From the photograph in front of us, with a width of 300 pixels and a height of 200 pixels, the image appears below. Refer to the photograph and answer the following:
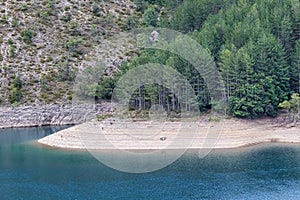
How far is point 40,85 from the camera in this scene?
117438 mm

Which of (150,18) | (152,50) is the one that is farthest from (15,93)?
(150,18)

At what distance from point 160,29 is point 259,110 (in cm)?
5418

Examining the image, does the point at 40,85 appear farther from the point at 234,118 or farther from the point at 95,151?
the point at 234,118

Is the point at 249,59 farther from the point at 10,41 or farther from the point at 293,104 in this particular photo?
the point at 10,41

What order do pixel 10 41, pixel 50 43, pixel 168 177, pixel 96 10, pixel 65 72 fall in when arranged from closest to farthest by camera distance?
1. pixel 168 177
2. pixel 65 72
3. pixel 10 41
4. pixel 50 43
5. pixel 96 10

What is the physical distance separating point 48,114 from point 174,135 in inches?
1724

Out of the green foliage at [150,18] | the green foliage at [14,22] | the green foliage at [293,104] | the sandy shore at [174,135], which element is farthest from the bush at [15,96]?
the green foliage at [293,104]

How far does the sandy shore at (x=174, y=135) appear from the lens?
76.3 m

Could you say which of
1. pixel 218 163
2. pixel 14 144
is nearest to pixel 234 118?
pixel 218 163

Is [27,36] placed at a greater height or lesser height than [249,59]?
greater

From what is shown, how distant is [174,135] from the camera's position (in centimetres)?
7831

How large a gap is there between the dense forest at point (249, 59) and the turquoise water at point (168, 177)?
12.8 metres

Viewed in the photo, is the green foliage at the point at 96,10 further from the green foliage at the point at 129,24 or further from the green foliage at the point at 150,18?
the green foliage at the point at 150,18

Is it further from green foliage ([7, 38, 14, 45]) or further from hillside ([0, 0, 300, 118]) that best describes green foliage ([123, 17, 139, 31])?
green foliage ([7, 38, 14, 45])
